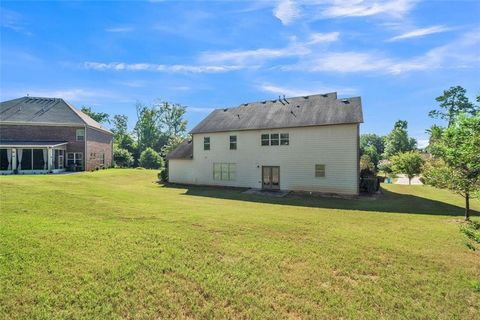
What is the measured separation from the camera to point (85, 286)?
14.9 ft

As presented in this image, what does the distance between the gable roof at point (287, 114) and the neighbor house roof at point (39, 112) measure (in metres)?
16.5

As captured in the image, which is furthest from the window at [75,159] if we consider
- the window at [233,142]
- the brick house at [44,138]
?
the window at [233,142]

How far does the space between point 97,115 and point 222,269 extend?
6659cm

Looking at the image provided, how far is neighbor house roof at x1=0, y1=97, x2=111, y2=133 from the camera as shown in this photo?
2833 centimetres

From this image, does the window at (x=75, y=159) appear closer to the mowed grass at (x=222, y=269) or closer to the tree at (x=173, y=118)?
the mowed grass at (x=222, y=269)

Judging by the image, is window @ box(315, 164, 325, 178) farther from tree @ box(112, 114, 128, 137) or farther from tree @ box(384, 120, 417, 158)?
tree @ box(112, 114, 128, 137)

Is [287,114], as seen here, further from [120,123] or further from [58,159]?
[120,123]

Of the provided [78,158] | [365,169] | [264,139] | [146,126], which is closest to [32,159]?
[78,158]

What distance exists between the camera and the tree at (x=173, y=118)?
203 ft

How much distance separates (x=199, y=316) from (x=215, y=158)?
20.1 metres

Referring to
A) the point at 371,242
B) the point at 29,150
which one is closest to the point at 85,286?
the point at 371,242

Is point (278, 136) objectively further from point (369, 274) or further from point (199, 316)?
point (199, 316)

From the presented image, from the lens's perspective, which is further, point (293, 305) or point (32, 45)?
point (32, 45)

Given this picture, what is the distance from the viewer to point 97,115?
61.5m
